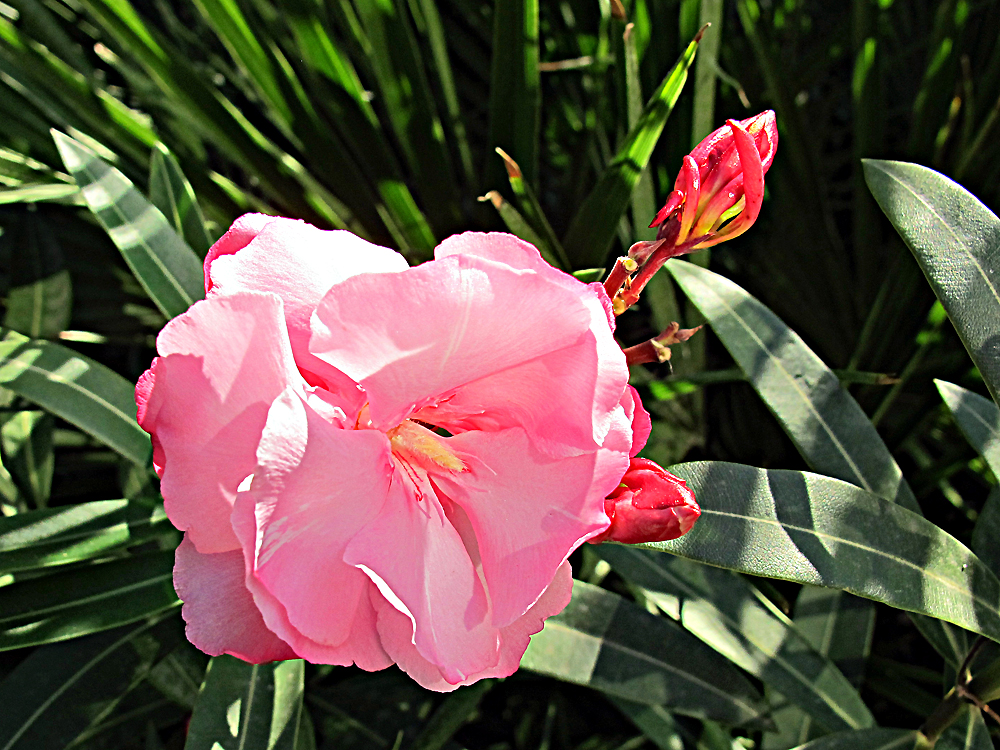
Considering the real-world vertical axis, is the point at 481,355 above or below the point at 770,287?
above

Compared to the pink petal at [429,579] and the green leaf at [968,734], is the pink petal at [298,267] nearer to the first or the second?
the pink petal at [429,579]

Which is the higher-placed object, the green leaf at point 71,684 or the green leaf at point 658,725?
the green leaf at point 71,684

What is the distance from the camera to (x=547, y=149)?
A: 1.71 metres

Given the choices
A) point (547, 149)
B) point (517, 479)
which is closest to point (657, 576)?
point (517, 479)

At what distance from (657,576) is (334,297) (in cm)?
65

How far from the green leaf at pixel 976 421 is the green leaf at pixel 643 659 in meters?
0.39

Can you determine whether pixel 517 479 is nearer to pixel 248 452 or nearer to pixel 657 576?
pixel 248 452

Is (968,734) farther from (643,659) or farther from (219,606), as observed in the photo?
(219,606)

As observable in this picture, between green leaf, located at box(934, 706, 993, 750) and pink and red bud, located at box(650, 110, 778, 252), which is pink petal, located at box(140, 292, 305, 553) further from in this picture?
green leaf, located at box(934, 706, 993, 750)

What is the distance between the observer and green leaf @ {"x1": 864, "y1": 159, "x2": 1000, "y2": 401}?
29.5 inches

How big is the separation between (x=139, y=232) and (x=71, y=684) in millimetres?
578

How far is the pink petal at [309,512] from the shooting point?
0.44 meters

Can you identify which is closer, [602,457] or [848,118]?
[602,457]

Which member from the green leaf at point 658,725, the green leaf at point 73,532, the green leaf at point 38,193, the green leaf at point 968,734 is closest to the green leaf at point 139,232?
the green leaf at point 38,193
